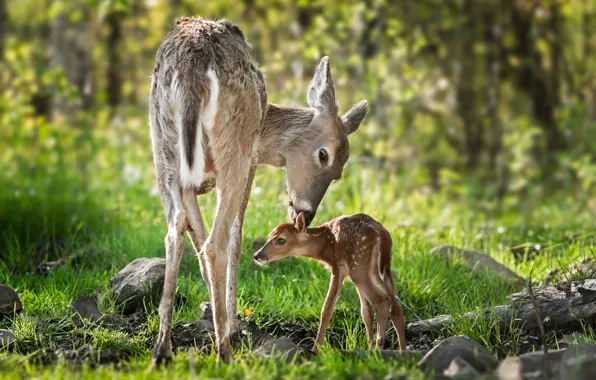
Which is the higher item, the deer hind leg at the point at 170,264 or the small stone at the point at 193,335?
the deer hind leg at the point at 170,264

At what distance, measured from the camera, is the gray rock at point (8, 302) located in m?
6.12

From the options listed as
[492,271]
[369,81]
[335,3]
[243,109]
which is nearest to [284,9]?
[335,3]

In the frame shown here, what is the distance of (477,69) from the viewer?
1702 centimetres

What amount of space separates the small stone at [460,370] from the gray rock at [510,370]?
13cm

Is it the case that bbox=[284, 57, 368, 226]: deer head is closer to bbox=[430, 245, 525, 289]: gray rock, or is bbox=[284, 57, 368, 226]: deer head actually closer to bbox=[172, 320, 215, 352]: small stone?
bbox=[172, 320, 215, 352]: small stone

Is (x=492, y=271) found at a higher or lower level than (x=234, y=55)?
lower

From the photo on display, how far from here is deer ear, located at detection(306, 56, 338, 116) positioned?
6.50 metres

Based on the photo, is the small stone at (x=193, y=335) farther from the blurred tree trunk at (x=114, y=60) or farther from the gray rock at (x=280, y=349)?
the blurred tree trunk at (x=114, y=60)

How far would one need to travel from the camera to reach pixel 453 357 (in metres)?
4.65

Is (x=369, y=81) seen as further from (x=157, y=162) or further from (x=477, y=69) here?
(x=157, y=162)

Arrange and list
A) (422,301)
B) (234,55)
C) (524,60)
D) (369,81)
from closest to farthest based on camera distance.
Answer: (234,55)
(422,301)
(369,81)
(524,60)

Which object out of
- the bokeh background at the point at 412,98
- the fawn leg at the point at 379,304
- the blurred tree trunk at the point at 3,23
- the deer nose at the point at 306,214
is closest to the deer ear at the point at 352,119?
the deer nose at the point at 306,214

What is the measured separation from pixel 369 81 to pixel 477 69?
189 inches

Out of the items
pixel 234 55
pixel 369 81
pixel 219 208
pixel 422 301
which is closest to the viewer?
pixel 219 208
